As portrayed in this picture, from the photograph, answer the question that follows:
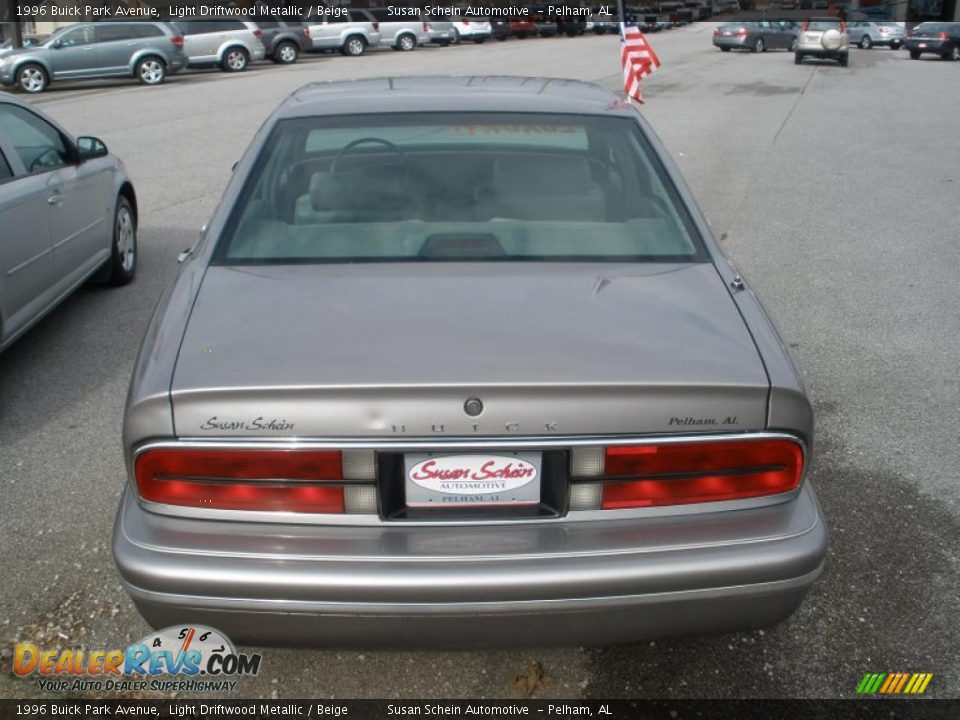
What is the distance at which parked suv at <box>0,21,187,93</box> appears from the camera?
22.6 m

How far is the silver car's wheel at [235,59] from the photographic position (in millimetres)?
28031

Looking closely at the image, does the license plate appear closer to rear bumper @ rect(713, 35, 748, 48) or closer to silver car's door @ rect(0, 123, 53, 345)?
silver car's door @ rect(0, 123, 53, 345)

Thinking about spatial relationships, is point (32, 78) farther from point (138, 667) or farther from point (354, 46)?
point (138, 667)

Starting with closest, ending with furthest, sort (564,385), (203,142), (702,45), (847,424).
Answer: (564,385), (847,424), (203,142), (702,45)

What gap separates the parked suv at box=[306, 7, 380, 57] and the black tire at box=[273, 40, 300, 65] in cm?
188

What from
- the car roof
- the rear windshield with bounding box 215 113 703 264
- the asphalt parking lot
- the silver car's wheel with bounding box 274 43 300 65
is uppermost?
the car roof

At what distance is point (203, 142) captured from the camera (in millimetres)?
13562

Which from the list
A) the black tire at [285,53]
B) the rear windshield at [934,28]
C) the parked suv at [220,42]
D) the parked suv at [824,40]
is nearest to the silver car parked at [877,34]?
the rear windshield at [934,28]

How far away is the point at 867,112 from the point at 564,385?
58.9ft

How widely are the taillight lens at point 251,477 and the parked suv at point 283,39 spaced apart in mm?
30232

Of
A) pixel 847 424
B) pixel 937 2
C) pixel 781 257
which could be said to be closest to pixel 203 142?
pixel 781 257

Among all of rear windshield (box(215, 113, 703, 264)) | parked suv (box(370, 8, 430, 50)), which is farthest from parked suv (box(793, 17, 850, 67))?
rear windshield (box(215, 113, 703, 264))

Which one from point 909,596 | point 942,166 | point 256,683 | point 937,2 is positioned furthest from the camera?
point 937,2

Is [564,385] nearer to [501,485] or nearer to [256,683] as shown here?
[501,485]
